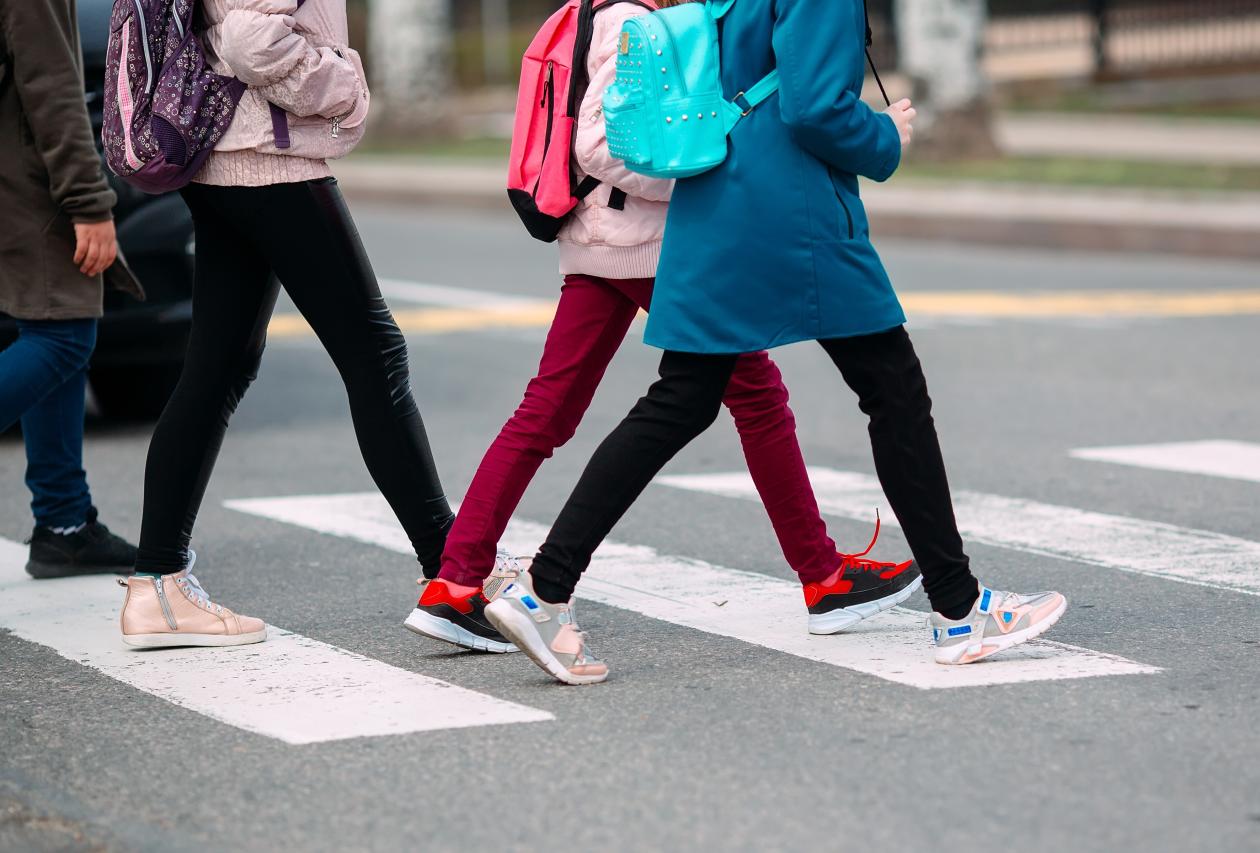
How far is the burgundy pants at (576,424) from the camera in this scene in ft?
15.9

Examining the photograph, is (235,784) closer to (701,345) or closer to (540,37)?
(701,345)

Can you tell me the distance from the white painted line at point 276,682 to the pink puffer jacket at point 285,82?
1.03m

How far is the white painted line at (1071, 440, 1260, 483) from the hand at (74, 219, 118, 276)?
351cm

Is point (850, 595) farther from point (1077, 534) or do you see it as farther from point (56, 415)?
point (56, 415)

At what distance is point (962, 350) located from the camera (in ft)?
33.9

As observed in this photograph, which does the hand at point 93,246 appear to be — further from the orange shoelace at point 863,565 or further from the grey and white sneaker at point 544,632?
the orange shoelace at point 863,565

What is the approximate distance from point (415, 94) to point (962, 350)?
672 inches

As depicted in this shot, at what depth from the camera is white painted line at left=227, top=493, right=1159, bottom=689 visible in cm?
461

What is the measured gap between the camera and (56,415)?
5.83 m

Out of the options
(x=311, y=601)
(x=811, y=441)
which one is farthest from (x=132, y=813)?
(x=811, y=441)

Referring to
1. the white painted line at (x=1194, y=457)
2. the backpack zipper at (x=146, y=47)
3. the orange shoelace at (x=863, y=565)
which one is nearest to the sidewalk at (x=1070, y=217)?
the white painted line at (x=1194, y=457)

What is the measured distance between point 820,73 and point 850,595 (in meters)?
1.24

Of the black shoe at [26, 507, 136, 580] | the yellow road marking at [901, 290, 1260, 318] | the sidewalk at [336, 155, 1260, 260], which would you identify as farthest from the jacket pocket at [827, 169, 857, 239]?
the sidewalk at [336, 155, 1260, 260]

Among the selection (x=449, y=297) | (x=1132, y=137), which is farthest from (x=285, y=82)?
(x=1132, y=137)
